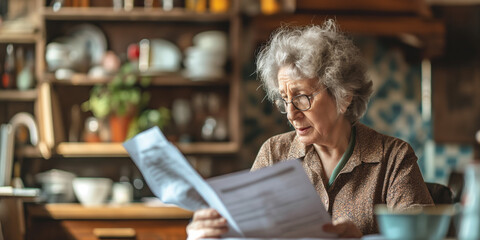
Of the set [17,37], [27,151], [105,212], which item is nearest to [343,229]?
[105,212]

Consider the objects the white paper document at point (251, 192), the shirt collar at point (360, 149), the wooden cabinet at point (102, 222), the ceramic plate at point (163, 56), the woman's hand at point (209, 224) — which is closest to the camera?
the white paper document at point (251, 192)

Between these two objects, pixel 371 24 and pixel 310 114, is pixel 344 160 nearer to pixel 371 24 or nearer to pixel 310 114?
→ pixel 310 114

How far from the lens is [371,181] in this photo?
190 cm

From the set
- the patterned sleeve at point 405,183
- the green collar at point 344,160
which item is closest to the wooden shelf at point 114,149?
the green collar at point 344,160

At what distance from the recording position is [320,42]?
2.05 metres

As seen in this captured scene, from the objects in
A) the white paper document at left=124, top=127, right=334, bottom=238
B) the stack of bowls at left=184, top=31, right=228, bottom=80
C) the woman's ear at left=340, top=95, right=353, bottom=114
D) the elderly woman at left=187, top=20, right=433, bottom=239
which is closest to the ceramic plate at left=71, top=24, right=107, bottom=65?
the stack of bowls at left=184, top=31, right=228, bottom=80

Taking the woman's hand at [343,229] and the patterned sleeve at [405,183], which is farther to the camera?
the patterned sleeve at [405,183]

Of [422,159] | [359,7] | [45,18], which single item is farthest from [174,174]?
[422,159]

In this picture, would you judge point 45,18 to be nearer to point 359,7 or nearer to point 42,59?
point 42,59

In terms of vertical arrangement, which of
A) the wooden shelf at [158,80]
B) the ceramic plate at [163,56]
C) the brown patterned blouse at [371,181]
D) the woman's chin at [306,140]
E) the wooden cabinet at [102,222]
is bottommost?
the wooden cabinet at [102,222]

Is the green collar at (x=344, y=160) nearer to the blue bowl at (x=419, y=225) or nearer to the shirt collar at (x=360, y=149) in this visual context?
the shirt collar at (x=360, y=149)

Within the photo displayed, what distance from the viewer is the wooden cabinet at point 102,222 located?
3.40 metres

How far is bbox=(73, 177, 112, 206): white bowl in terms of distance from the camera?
11.8 ft

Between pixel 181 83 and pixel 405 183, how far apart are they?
2.17 metres
